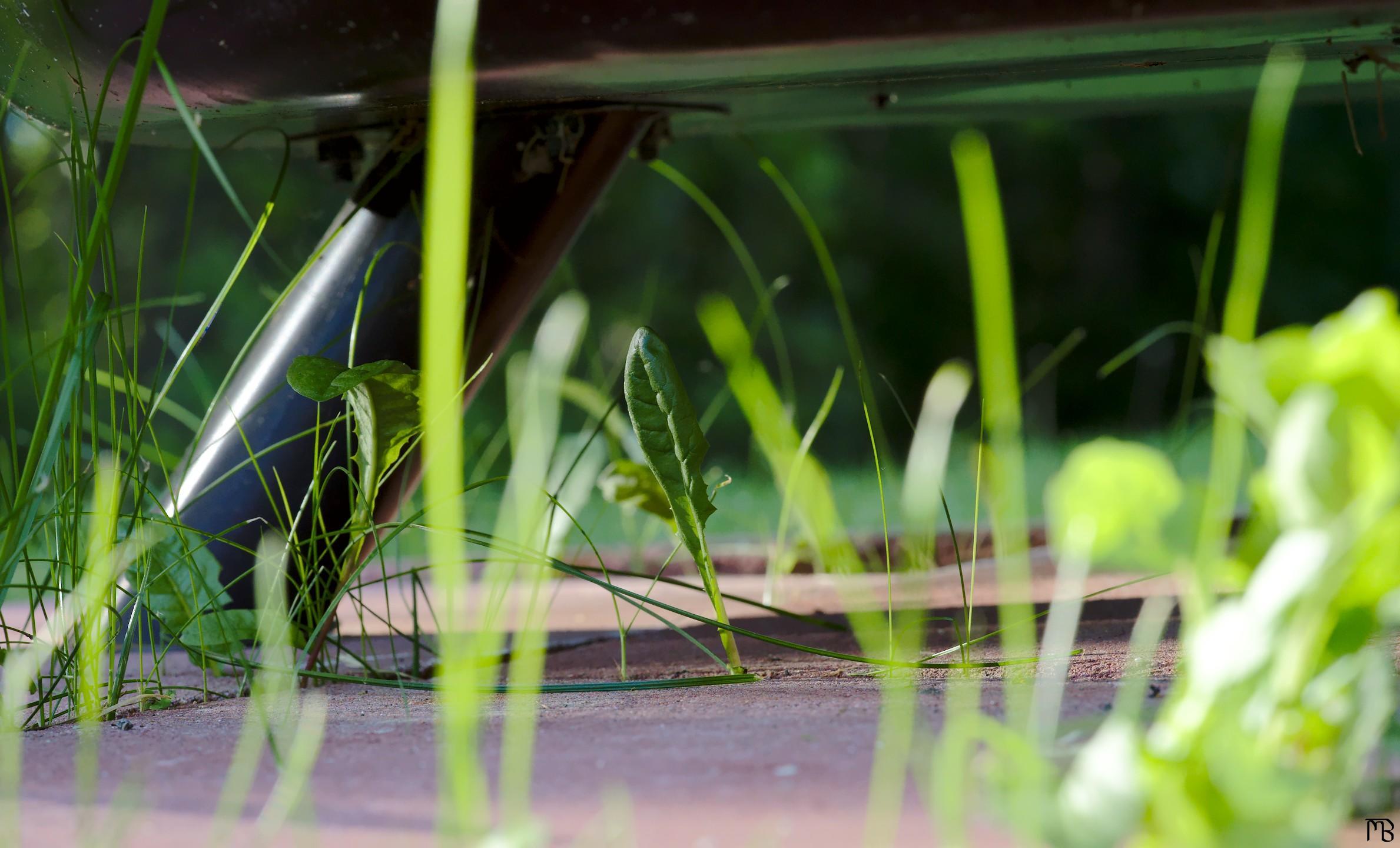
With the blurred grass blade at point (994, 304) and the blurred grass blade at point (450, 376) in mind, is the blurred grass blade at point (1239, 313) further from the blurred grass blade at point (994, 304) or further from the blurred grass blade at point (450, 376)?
the blurred grass blade at point (450, 376)

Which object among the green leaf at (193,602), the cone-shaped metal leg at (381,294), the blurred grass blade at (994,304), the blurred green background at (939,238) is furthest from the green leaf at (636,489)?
the blurred green background at (939,238)

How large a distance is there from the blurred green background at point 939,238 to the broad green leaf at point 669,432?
454 centimetres

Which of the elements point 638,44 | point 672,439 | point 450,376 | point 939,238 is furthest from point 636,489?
point 939,238

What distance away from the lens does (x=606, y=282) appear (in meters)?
5.94

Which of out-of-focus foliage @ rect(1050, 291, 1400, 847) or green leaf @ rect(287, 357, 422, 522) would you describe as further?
green leaf @ rect(287, 357, 422, 522)

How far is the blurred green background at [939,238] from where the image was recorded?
5.38 m

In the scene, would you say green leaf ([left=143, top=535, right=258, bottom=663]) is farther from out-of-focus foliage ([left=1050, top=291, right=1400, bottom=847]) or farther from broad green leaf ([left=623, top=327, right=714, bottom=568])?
out-of-focus foliage ([left=1050, top=291, right=1400, bottom=847])

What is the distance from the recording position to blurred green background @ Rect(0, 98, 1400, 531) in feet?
17.7

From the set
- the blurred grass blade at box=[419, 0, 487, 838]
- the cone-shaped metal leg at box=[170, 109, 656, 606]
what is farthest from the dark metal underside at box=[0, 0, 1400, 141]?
the blurred grass blade at box=[419, 0, 487, 838]

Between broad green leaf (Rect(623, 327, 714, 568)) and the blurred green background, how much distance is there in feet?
14.9

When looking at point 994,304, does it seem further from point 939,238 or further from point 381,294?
point 939,238

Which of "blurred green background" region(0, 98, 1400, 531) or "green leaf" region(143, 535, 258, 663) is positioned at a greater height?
"blurred green background" region(0, 98, 1400, 531)

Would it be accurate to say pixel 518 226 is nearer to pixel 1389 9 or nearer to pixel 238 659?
pixel 238 659

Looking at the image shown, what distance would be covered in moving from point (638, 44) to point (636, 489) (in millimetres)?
313
